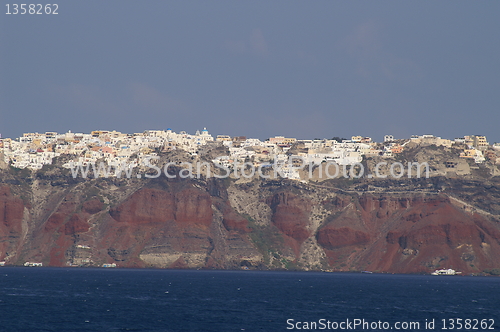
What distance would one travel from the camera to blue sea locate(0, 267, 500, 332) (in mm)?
101938

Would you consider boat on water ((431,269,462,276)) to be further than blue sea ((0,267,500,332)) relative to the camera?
Yes

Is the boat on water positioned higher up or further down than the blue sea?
higher up

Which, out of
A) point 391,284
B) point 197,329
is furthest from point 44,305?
point 391,284

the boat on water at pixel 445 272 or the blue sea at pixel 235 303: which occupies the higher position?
the boat on water at pixel 445 272

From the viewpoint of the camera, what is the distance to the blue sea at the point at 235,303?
10194cm

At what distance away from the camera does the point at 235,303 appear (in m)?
123

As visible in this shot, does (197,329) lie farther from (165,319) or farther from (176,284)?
(176,284)

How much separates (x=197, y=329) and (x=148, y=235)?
103343mm

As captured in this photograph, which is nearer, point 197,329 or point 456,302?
point 197,329

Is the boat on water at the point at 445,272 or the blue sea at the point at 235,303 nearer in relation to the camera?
the blue sea at the point at 235,303

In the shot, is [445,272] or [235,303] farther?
[445,272]

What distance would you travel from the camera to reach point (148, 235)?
200 meters

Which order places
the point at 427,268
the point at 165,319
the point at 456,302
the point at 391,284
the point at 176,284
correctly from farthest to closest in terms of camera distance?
the point at 427,268
the point at 391,284
the point at 176,284
the point at 456,302
the point at 165,319

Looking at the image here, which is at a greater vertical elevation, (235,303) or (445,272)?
(445,272)
